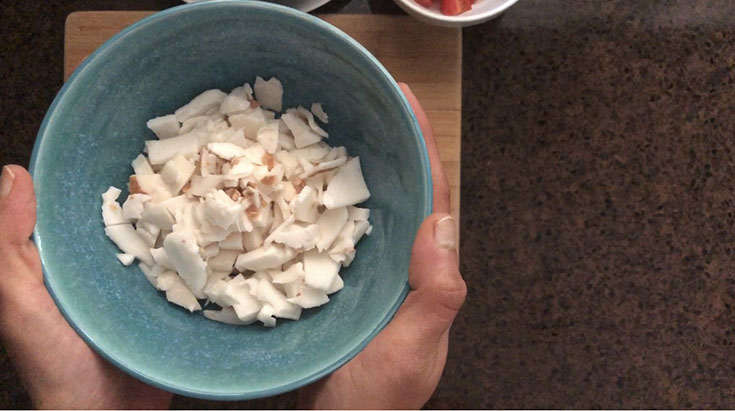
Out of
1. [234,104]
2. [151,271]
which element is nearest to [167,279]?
[151,271]

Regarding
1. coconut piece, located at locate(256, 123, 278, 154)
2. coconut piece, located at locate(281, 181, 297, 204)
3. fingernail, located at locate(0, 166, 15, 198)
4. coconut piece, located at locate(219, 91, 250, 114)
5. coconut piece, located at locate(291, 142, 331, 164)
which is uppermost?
coconut piece, located at locate(219, 91, 250, 114)

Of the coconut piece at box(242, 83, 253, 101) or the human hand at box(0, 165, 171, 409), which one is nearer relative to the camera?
the human hand at box(0, 165, 171, 409)

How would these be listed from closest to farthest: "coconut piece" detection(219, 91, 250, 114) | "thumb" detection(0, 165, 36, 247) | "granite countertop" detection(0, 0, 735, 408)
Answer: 1. "thumb" detection(0, 165, 36, 247)
2. "coconut piece" detection(219, 91, 250, 114)
3. "granite countertop" detection(0, 0, 735, 408)

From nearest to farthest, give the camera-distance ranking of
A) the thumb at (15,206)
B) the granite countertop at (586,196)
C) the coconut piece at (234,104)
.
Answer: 1. the thumb at (15,206)
2. the coconut piece at (234,104)
3. the granite countertop at (586,196)

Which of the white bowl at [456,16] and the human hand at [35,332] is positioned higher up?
the white bowl at [456,16]

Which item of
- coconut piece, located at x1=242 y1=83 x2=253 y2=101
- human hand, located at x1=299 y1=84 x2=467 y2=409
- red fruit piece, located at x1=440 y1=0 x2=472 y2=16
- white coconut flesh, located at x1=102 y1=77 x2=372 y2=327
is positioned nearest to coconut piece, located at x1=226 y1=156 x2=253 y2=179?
white coconut flesh, located at x1=102 y1=77 x2=372 y2=327

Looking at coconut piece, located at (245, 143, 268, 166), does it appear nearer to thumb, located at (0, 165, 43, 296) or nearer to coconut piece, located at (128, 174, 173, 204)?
coconut piece, located at (128, 174, 173, 204)

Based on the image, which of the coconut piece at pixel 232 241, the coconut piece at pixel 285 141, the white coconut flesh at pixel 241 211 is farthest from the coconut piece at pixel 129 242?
the coconut piece at pixel 285 141

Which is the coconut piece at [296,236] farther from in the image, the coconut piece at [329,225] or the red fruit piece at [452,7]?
the red fruit piece at [452,7]
